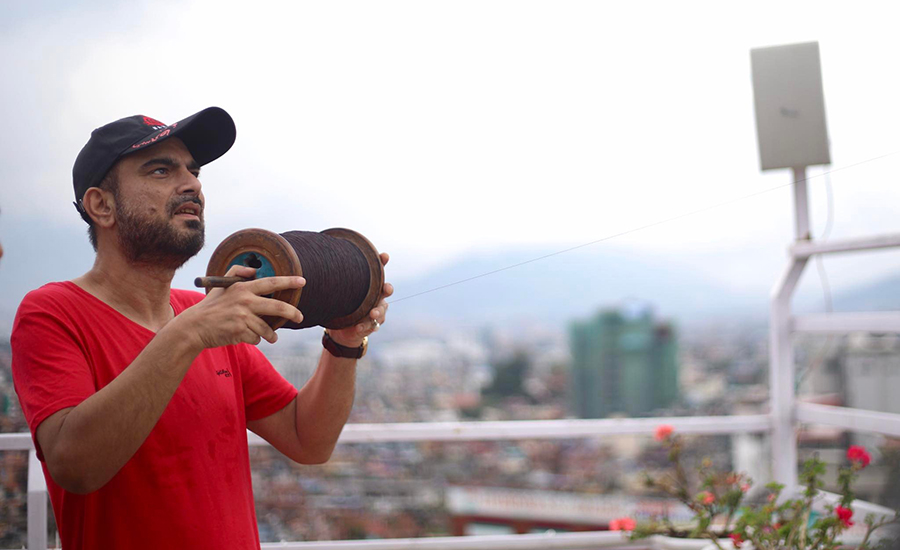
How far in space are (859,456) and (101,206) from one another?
6.70 feet

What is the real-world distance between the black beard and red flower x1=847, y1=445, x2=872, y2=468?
6.10 feet

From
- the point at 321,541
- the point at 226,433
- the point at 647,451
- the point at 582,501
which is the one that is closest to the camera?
the point at 226,433

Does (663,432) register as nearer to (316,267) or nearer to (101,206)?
(316,267)

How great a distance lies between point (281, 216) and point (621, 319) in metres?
6.52

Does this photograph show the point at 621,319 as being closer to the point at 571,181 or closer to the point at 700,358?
the point at 700,358

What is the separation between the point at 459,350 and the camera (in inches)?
268

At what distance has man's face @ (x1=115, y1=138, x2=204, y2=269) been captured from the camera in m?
1.21

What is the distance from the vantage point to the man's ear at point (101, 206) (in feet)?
4.05

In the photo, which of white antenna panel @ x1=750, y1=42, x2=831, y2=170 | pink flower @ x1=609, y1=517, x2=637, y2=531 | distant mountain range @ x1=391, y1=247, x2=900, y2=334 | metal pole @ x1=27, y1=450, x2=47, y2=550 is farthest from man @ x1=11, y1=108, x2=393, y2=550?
distant mountain range @ x1=391, y1=247, x2=900, y2=334

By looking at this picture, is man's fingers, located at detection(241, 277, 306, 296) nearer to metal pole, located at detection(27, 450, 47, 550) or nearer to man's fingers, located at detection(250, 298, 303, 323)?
man's fingers, located at detection(250, 298, 303, 323)

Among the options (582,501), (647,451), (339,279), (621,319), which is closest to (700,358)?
(621,319)

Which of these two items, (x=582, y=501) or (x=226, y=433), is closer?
(x=226, y=433)

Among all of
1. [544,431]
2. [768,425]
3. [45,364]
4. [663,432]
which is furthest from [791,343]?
[45,364]

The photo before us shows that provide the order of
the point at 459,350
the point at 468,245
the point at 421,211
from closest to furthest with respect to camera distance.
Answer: the point at 468,245, the point at 421,211, the point at 459,350
